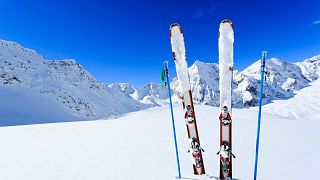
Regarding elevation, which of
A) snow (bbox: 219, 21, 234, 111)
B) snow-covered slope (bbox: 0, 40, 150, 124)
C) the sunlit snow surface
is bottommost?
the sunlit snow surface

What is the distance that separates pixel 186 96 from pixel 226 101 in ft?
3.55

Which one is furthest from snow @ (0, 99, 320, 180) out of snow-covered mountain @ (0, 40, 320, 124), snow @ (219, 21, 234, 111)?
snow-covered mountain @ (0, 40, 320, 124)

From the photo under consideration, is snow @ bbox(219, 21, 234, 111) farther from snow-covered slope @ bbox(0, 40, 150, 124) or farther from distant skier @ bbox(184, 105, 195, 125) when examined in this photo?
snow-covered slope @ bbox(0, 40, 150, 124)

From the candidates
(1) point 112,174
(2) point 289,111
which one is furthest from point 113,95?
(2) point 289,111

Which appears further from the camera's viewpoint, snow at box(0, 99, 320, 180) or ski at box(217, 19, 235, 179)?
snow at box(0, 99, 320, 180)

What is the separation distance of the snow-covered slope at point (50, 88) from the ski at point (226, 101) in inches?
1637

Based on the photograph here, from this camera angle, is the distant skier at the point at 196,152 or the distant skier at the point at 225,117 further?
the distant skier at the point at 196,152

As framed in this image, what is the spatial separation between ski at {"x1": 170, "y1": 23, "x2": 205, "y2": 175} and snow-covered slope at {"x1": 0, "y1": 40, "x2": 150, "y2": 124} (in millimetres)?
40666

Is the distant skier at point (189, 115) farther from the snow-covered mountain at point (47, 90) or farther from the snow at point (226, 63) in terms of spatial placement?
the snow-covered mountain at point (47, 90)

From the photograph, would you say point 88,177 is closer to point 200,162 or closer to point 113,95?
point 200,162

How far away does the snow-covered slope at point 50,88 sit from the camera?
167 feet

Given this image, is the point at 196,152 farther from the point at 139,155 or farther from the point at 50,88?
the point at 50,88

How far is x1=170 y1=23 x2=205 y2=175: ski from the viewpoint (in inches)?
270

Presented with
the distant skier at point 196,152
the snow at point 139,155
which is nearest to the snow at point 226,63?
the distant skier at point 196,152
